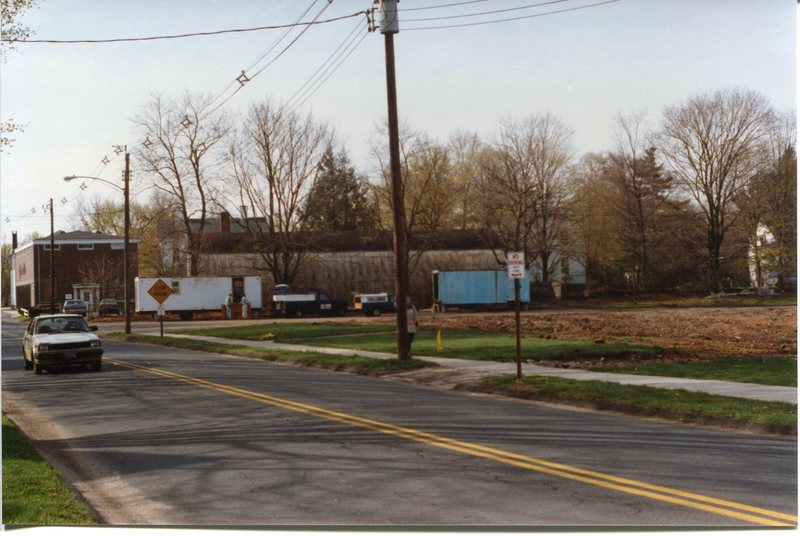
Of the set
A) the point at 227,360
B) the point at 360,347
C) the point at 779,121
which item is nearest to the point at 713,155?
the point at 779,121

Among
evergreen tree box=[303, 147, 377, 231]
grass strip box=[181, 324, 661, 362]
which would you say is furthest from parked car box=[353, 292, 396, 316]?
evergreen tree box=[303, 147, 377, 231]

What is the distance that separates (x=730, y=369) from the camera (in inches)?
767

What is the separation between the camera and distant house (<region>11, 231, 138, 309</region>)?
231ft

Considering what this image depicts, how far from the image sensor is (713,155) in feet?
157

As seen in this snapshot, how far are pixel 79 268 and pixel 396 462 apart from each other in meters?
72.6

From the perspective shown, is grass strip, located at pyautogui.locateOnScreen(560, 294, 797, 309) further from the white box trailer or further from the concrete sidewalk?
the concrete sidewalk

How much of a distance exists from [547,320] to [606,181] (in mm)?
30553

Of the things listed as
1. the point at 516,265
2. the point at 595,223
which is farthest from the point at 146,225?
the point at 516,265

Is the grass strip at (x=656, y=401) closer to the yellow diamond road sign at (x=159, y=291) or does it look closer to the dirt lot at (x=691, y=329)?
the dirt lot at (x=691, y=329)

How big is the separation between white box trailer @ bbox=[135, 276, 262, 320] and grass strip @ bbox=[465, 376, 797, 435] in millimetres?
46245

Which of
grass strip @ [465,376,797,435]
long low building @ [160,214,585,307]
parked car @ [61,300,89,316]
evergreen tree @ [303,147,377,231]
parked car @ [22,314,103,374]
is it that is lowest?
grass strip @ [465,376,797,435]

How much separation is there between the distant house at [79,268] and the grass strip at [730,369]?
58201mm

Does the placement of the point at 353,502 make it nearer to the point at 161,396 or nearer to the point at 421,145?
the point at 161,396

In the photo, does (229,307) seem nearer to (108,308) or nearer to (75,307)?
(75,307)
